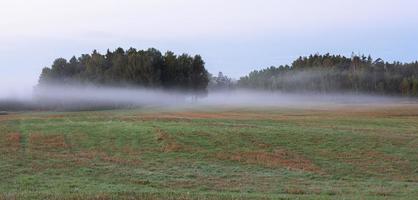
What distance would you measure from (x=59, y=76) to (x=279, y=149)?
102 m

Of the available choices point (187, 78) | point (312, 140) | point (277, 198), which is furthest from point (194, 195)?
point (187, 78)

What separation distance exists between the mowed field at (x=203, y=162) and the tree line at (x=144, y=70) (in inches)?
2765

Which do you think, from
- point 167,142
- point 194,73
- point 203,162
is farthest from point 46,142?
point 194,73

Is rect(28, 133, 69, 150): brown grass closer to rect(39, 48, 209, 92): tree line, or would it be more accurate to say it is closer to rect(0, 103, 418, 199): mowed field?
rect(0, 103, 418, 199): mowed field

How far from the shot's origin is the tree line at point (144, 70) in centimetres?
11406

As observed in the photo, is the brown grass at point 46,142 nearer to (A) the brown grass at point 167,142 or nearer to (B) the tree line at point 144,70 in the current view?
(A) the brown grass at point 167,142

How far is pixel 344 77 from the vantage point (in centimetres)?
16325

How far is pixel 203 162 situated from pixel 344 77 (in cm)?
14054

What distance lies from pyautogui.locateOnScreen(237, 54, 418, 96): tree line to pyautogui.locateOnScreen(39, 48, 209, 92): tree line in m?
53.3

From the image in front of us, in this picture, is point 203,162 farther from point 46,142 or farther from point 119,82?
point 119,82

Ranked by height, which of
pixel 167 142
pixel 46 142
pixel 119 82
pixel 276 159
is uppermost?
pixel 119 82

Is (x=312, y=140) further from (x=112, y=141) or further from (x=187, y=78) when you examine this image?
(x=187, y=78)

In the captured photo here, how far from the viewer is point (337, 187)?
805 inches

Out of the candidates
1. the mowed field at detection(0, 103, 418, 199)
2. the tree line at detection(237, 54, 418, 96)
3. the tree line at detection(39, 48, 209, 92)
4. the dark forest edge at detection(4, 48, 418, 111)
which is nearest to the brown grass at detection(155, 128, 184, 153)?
the mowed field at detection(0, 103, 418, 199)
